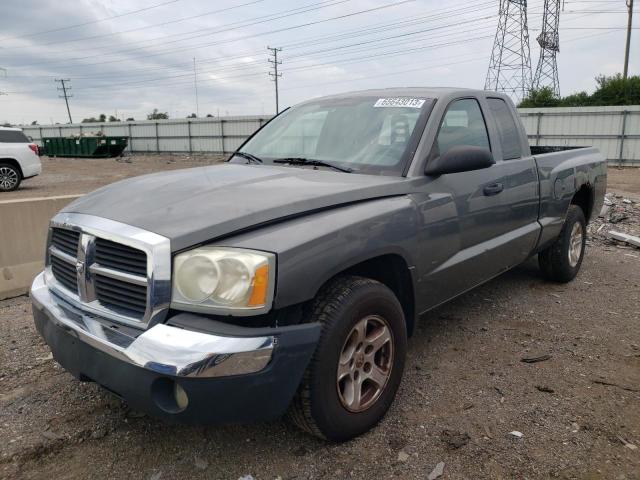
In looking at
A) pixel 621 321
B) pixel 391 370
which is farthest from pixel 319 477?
pixel 621 321

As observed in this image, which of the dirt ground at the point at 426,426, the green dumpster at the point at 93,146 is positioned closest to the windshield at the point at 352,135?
the dirt ground at the point at 426,426

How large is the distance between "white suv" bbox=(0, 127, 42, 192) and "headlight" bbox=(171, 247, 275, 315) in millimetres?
14876

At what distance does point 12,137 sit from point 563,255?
585 inches

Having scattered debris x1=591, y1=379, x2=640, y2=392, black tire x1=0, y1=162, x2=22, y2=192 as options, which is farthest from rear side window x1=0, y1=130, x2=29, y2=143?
scattered debris x1=591, y1=379, x2=640, y2=392

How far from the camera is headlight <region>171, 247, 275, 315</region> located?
204 cm

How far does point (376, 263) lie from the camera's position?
110 inches

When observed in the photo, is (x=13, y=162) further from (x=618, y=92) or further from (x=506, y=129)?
(x=618, y=92)

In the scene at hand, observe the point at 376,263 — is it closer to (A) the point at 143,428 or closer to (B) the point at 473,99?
(A) the point at 143,428

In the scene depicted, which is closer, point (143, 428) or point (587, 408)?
point (143, 428)

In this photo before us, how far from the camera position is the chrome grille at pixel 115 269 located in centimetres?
206

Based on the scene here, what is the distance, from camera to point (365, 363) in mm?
2566

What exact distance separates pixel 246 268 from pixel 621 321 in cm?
362

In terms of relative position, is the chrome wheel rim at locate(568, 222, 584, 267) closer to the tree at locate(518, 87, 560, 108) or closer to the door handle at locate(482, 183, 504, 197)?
the door handle at locate(482, 183, 504, 197)

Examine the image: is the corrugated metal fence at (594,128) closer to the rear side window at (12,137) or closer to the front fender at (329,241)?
the rear side window at (12,137)
